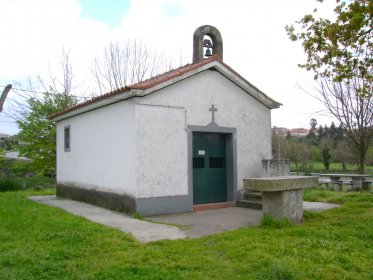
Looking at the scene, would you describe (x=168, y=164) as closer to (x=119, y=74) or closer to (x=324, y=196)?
(x=324, y=196)

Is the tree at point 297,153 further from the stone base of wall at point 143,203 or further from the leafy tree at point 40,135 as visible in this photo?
the stone base of wall at point 143,203

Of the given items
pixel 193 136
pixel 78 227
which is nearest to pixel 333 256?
pixel 78 227

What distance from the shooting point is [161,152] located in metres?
10.2

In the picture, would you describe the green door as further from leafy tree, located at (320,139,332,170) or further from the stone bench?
leafy tree, located at (320,139,332,170)

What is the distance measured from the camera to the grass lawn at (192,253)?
516 centimetres

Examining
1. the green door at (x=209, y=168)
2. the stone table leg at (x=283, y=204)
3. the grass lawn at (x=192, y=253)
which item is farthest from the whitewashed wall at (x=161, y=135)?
the stone table leg at (x=283, y=204)

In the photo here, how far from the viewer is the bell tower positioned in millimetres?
12508

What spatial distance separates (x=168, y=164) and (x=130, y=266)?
5.06 metres

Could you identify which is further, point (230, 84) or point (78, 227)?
point (230, 84)

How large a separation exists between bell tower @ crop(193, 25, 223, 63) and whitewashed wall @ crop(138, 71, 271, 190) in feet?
4.64

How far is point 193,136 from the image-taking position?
36.6 feet

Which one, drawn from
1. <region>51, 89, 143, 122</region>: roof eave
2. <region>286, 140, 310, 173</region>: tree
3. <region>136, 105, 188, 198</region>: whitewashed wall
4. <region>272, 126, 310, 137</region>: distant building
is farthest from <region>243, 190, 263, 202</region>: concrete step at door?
<region>272, 126, 310, 137</region>: distant building

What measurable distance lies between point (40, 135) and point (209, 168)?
1528 cm

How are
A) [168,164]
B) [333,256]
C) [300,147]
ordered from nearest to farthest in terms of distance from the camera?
[333,256], [168,164], [300,147]
